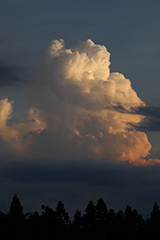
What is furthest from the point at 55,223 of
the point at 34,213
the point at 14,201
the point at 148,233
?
the point at 148,233

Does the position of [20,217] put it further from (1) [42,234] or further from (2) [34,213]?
(1) [42,234]

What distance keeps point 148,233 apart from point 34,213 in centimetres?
3963

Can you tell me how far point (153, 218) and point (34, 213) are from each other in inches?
1530

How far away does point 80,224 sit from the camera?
148 metres

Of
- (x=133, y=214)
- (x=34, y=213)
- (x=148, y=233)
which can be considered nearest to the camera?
(x=148, y=233)

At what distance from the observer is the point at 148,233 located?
131500mm

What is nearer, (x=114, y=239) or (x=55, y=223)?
(x=114, y=239)

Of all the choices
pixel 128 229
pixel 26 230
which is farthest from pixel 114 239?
pixel 26 230

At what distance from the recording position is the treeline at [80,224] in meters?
134

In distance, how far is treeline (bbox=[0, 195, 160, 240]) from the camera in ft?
439

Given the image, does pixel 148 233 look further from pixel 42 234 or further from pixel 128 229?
pixel 42 234

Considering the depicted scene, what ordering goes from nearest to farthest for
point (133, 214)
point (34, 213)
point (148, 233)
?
point (148, 233), point (133, 214), point (34, 213)

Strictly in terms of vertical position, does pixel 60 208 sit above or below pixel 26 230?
above

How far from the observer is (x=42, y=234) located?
13312cm
